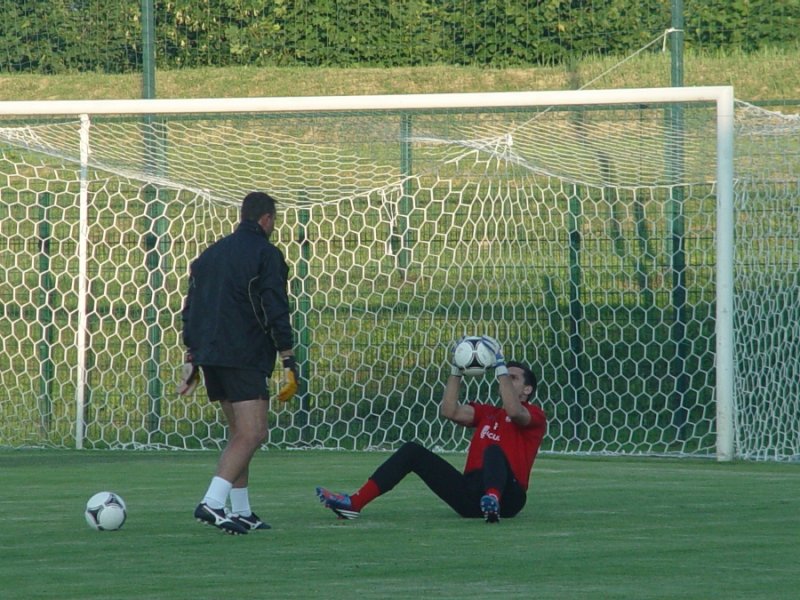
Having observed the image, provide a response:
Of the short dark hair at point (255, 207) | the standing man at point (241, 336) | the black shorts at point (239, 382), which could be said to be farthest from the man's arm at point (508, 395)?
the short dark hair at point (255, 207)

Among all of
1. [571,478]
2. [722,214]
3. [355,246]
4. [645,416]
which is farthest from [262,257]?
[355,246]

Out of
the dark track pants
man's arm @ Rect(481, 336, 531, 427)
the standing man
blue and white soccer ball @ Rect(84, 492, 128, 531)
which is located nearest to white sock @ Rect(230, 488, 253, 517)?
the standing man

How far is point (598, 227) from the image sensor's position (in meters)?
14.6

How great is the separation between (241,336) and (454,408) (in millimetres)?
1328

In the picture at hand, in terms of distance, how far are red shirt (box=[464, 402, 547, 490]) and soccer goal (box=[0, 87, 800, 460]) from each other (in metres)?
3.94

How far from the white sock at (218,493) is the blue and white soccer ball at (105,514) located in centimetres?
54

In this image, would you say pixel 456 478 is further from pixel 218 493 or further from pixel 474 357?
pixel 218 493

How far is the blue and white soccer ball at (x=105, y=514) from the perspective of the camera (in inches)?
284

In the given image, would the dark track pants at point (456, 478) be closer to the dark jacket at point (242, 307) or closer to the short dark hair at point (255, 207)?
the dark jacket at point (242, 307)

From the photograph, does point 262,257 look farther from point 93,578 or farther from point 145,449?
point 145,449

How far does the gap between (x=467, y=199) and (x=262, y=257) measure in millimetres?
8090

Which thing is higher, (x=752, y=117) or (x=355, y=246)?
(x=752, y=117)

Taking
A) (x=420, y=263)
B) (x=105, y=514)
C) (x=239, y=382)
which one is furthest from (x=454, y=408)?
(x=420, y=263)

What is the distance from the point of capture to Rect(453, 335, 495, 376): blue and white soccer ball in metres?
7.51
